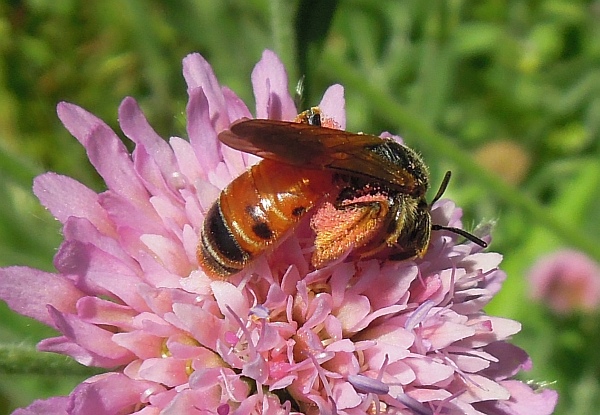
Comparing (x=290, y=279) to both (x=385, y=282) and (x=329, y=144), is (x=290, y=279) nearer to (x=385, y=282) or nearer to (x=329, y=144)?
(x=385, y=282)

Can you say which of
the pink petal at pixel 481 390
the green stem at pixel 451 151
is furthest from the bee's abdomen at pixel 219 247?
the green stem at pixel 451 151

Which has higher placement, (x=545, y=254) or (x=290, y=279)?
(x=545, y=254)

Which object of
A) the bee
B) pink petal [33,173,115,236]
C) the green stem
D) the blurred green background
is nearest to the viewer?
the bee

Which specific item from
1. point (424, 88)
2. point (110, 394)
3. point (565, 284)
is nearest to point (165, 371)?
point (110, 394)

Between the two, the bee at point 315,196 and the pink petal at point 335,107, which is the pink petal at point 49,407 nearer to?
the bee at point 315,196

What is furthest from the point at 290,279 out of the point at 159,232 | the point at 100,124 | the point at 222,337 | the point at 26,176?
the point at 26,176

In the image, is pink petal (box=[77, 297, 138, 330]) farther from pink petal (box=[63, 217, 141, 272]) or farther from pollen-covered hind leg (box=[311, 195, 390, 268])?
pollen-covered hind leg (box=[311, 195, 390, 268])

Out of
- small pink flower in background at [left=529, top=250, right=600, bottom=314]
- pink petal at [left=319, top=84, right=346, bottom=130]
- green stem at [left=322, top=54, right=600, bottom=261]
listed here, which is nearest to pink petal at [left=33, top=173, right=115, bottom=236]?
pink petal at [left=319, top=84, right=346, bottom=130]
